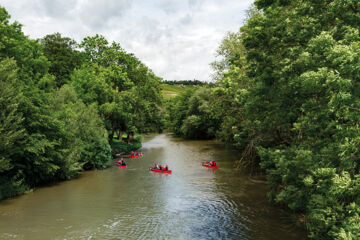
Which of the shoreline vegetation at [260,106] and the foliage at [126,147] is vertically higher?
the shoreline vegetation at [260,106]

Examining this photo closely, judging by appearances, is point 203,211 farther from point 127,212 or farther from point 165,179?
point 165,179

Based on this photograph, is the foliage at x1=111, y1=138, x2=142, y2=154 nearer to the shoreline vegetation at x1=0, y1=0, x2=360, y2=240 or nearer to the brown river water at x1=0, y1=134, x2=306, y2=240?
the shoreline vegetation at x1=0, y1=0, x2=360, y2=240

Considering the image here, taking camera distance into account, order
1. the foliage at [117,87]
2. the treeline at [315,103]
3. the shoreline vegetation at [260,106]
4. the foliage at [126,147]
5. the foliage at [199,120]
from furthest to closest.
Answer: the foliage at [199,120] < the foliage at [126,147] < the foliage at [117,87] < the shoreline vegetation at [260,106] < the treeline at [315,103]

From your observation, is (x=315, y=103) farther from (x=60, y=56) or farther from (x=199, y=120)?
(x=199, y=120)

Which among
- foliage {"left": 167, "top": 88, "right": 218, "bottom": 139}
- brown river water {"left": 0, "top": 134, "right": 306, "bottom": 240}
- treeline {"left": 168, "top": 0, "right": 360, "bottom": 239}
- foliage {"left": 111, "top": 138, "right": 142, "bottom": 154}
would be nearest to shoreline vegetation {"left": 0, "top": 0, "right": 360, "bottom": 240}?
treeline {"left": 168, "top": 0, "right": 360, "bottom": 239}

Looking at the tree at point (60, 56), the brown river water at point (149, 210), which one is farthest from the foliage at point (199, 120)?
the brown river water at point (149, 210)

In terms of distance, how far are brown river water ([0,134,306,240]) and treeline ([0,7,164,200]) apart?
2.54 m

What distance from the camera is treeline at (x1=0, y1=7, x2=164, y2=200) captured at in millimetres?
21406

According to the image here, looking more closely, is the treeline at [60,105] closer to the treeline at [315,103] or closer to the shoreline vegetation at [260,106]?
the shoreline vegetation at [260,106]

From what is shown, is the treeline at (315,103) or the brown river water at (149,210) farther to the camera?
the brown river water at (149,210)

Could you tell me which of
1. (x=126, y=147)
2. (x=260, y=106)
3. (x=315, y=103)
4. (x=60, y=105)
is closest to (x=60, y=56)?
(x=126, y=147)

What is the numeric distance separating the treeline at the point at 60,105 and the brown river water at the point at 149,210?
254 cm

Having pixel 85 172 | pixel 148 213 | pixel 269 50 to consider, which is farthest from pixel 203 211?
pixel 85 172

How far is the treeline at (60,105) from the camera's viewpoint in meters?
21.4
